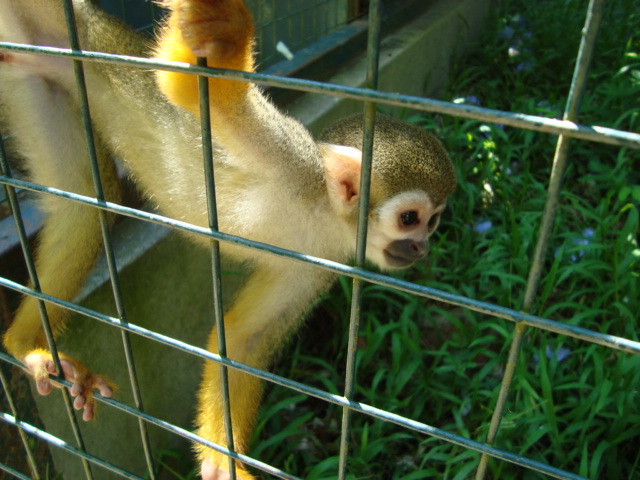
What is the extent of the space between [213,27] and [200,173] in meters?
0.71

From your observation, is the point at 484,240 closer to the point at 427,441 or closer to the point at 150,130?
the point at 427,441

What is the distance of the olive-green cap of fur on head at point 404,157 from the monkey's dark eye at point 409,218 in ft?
0.26

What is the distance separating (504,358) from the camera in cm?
259

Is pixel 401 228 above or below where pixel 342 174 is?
below

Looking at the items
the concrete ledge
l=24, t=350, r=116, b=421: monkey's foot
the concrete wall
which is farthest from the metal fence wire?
the concrete ledge

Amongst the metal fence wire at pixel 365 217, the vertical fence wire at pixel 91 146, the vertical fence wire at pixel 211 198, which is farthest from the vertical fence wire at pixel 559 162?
the vertical fence wire at pixel 91 146

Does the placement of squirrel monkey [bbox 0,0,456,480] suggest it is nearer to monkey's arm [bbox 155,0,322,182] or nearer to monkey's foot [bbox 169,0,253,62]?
monkey's arm [bbox 155,0,322,182]

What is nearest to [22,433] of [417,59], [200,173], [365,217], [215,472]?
[215,472]

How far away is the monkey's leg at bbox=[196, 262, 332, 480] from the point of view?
6.99 feet

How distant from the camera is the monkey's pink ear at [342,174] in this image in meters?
1.75

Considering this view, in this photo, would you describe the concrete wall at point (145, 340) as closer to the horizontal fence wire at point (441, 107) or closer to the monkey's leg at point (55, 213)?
the monkey's leg at point (55, 213)

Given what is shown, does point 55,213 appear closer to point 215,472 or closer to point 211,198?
point 215,472

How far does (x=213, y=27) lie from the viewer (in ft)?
3.92

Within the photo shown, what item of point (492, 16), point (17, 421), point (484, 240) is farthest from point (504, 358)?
point (492, 16)
